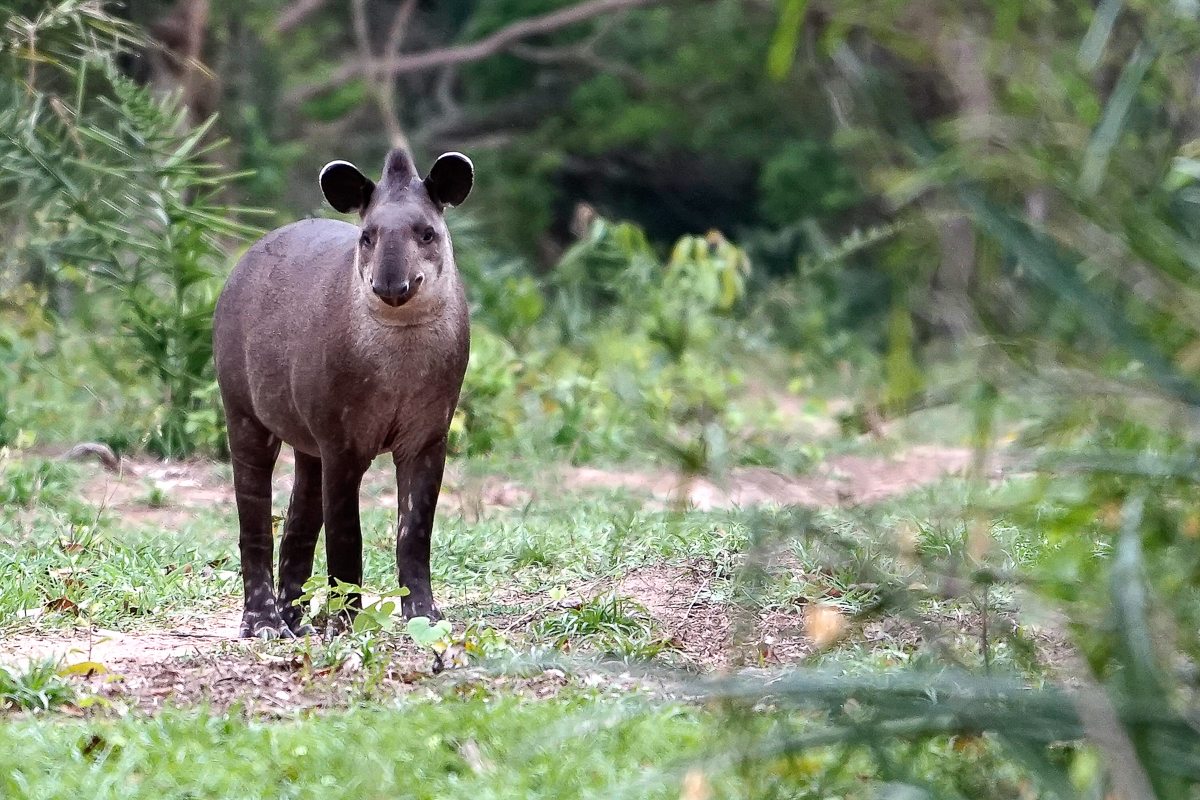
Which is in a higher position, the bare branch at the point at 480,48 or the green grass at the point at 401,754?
the bare branch at the point at 480,48

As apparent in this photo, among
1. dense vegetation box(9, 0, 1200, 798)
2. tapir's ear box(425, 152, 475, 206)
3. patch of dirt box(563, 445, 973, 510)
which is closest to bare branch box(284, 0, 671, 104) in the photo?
dense vegetation box(9, 0, 1200, 798)

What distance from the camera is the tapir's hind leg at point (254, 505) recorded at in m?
5.59

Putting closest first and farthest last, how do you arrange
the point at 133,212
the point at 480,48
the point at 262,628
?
the point at 262,628 → the point at 133,212 → the point at 480,48

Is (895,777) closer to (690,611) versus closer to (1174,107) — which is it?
(1174,107)

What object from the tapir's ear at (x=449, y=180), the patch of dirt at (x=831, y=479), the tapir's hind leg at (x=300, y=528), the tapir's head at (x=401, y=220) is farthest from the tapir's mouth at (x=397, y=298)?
the patch of dirt at (x=831, y=479)

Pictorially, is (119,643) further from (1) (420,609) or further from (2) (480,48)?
(2) (480,48)

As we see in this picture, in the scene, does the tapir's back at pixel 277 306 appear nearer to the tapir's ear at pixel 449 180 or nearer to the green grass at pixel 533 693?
the tapir's ear at pixel 449 180

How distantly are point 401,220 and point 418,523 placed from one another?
1.00m

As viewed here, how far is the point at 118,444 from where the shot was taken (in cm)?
905

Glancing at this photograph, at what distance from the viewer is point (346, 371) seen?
516cm

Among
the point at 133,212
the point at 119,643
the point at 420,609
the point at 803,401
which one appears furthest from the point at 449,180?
the point at 803,401

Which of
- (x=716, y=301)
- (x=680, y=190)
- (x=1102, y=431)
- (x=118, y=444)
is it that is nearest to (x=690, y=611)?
(x=1102, y=431)

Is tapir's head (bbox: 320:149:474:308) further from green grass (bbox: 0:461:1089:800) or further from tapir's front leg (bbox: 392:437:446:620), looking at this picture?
green grass (bbox: 0:461:1089:800)

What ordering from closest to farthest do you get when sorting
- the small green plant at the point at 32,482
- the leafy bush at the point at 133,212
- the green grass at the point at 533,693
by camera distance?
the green grass at the point at 533,693 → the small green plant at the point at 32,482 → the leafy bush at the point at 133,212
